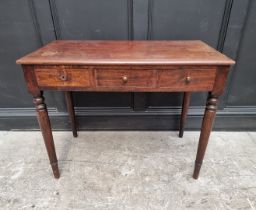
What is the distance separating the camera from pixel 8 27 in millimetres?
1599

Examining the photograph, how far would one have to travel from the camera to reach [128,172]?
1.51 meters

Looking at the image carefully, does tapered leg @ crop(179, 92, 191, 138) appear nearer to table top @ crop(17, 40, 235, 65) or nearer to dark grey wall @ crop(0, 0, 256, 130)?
dark grey wall @ crop(0, 0, 256, 130)

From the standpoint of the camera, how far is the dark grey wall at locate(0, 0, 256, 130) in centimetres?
152

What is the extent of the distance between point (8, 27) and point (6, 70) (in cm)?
37

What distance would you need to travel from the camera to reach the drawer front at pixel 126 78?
1079 millimetres

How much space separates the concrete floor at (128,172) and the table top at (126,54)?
860 mm

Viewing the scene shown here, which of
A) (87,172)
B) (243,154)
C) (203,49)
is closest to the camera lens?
(203,49)

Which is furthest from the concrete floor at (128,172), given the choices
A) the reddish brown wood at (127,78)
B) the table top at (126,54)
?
the table top at (126,54)

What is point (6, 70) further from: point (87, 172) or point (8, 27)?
point (87, 172)

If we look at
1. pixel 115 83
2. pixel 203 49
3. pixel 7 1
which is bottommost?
pixel 115 83

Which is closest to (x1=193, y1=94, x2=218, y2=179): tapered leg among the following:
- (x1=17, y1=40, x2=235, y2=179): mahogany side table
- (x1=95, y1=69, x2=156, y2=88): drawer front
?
(x1=17, y1=40, x2=235, y2=179): mahogany side table

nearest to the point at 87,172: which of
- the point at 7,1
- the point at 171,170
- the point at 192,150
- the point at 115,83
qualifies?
the point at 171,170

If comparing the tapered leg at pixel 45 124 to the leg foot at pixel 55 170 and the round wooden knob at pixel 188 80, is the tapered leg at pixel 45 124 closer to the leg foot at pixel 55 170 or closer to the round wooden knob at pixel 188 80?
the leg foot at pixel 55 170

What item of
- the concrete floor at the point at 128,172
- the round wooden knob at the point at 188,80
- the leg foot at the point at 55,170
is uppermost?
the round wooden knob at the point at 188,80
